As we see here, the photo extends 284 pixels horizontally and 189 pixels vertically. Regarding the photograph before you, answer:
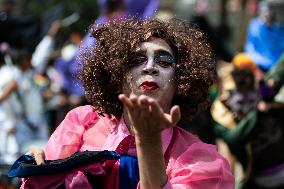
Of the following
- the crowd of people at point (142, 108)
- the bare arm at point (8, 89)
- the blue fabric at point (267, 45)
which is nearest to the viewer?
the crowd of people at point (142, 108)

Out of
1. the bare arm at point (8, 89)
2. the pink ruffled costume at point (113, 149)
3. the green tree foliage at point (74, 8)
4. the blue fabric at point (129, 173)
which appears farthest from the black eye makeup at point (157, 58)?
the green tree foliage at point (74, 8)

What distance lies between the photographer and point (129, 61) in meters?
3.47

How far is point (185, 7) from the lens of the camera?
95.9 ft

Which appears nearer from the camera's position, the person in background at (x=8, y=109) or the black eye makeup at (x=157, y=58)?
the black eye makeup at (x=157, y=58)

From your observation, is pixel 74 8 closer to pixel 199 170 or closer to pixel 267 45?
pixel 267 45

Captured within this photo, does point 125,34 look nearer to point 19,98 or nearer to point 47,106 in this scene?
point 19,98

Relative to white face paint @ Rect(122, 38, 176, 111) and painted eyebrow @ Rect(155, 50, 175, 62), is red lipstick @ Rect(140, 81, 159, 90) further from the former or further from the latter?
painted eyebrow @ Rect(155, 50, 175, 62)

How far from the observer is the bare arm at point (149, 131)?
2836 mm

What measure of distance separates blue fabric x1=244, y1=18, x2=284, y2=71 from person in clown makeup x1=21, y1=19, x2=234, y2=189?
5.13 m

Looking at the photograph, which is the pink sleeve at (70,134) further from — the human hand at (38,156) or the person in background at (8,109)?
the person in background at (8,109)

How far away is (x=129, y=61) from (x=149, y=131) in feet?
2.03

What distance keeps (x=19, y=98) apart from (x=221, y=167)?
6117 millimetres

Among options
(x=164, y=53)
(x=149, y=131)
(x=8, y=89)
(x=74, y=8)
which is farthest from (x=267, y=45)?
(x=74, y=8)

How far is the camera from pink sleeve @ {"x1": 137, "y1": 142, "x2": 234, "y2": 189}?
10.4 ft
